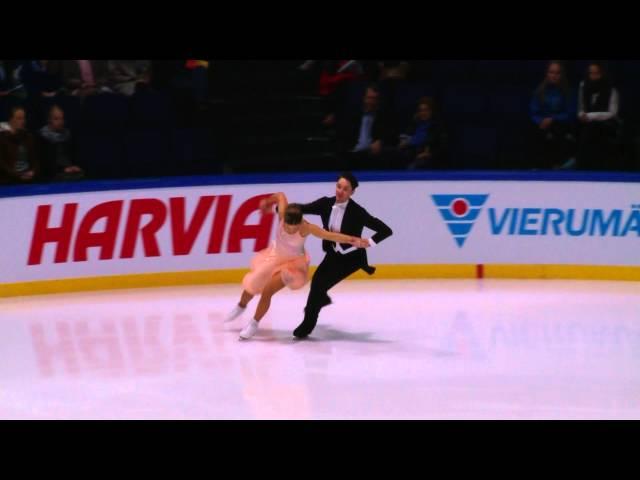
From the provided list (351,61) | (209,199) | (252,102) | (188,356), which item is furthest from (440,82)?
(188,356)

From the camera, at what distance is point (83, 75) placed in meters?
13.1

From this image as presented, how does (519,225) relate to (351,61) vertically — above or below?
below

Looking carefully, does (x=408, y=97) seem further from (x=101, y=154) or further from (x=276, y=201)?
(x=276, y=201)

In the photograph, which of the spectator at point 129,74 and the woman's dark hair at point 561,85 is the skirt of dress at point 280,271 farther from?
the woman's dark hair at point 561,85

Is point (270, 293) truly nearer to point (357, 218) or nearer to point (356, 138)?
point (357, 218)

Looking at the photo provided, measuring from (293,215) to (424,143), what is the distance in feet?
12.2

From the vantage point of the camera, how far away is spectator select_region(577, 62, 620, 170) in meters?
12.8

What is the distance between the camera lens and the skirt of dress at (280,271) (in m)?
9.65

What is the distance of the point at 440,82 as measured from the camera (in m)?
14.0

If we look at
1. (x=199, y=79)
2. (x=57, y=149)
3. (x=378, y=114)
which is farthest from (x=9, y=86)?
(x=378, y=114)

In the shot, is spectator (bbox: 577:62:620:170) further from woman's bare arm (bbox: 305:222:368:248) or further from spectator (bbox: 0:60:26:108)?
spectator (bbox: 0:60:26:108)

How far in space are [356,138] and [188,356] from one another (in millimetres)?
4734

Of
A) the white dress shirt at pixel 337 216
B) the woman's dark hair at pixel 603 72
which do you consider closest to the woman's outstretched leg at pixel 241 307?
the white dress shirt at pixel 337 216

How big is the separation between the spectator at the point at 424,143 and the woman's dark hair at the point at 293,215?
3587 mm
